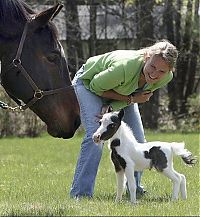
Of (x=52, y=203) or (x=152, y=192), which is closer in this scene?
(x=52, y=203)

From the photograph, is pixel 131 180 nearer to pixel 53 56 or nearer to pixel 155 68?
pixel 155 68

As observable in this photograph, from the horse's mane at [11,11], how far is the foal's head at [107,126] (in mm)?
1354

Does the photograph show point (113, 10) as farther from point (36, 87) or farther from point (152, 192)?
point (36, 87)

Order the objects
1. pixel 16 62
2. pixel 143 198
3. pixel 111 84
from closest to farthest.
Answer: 1. pixel 16 62
2. pixel 111 84
3. pixel 143 198

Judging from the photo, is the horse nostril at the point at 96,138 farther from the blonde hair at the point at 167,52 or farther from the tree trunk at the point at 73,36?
the tree trunk at the point at 73,36

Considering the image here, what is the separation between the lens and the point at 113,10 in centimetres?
2216

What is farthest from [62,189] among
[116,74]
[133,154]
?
[116,74]

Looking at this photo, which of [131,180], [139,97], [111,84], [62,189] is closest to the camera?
[131,180]

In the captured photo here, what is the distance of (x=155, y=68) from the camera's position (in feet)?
18.6

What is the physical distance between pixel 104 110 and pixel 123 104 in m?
0.22

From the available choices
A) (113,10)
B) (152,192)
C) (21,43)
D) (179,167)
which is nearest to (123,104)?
(152,192)

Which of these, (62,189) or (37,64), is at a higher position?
(37,64)

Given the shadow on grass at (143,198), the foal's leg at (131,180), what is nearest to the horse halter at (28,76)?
the foal's leg at (131,180)

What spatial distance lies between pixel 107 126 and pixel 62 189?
66.3 inches
